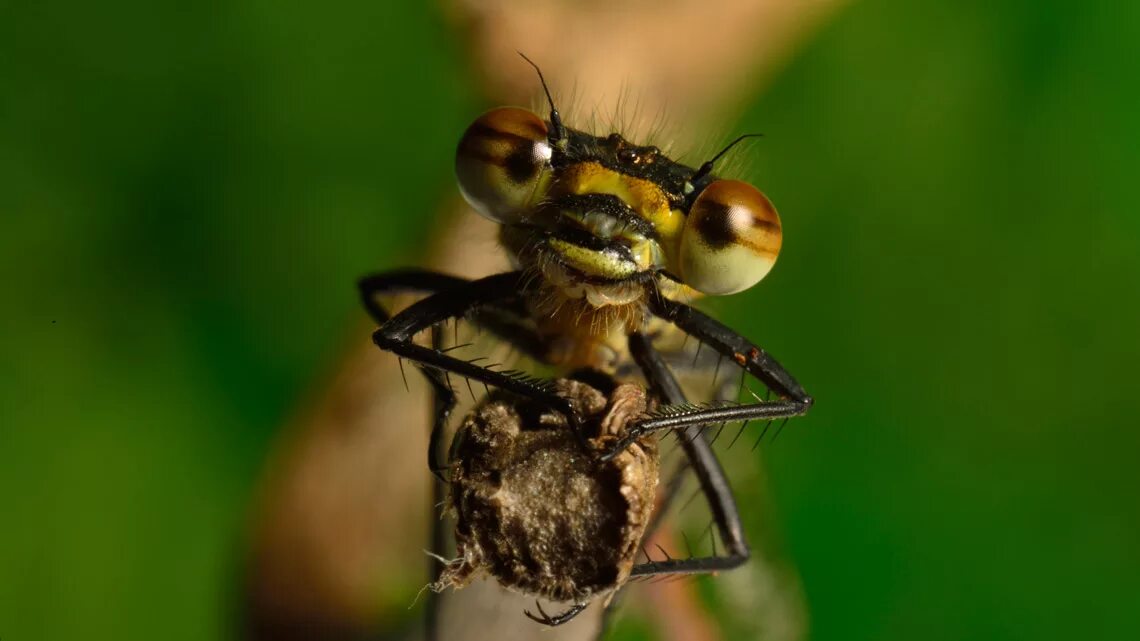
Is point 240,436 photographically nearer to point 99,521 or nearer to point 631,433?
point 99,521

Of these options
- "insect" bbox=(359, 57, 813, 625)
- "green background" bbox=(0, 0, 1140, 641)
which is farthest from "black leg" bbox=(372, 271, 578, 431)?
"green background" bbox=(0, 0, 1140, 641)

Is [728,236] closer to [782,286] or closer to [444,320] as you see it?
[444,320]

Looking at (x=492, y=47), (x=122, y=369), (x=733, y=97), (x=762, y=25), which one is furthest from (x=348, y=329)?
(x=762, y=25)

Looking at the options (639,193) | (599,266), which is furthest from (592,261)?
(639,193)

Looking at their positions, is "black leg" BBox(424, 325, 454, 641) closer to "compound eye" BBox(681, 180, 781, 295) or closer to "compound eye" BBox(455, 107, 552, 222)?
"compound eye" BBox(455, 107, 552, 222)

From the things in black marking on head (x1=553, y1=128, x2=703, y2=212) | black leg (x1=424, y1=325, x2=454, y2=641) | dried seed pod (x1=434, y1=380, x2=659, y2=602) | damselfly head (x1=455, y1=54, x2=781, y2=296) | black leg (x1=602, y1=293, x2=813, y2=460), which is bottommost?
black leg (x1=424, y1=325, x2=454, y2=641)

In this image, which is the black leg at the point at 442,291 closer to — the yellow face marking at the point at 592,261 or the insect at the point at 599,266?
the insect at the point at 599,266

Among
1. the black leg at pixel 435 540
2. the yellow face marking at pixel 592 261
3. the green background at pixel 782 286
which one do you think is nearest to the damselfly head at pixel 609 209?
the yellow face marking at pixel 592 261

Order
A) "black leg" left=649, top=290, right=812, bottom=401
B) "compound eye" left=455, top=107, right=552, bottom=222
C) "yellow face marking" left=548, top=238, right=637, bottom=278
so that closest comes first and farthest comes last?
"yellow face marking" left=548, top=238, right=637, bottom=278 < "compound eye" left=455, top=107, right=552, bottom=222 < "black leg" left=649, top=290, right=812, bottom=401
